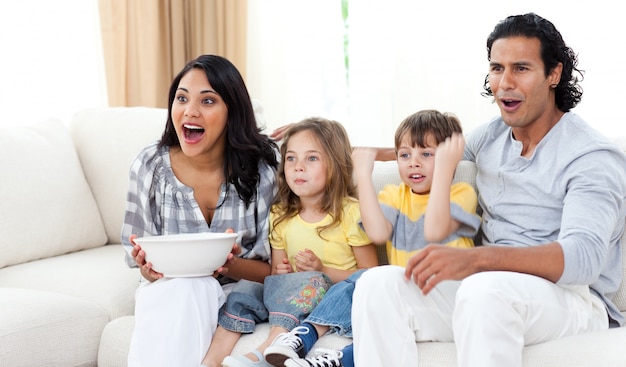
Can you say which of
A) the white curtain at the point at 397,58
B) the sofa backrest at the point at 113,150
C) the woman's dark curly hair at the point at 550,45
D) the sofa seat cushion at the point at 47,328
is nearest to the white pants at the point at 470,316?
the woman's dark curly hair at the point at 550,45

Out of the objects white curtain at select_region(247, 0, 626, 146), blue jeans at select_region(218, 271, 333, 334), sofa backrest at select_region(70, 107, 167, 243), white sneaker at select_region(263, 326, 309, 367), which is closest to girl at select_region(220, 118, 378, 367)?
blue jeans at select_region(218, 271, 333, 334)

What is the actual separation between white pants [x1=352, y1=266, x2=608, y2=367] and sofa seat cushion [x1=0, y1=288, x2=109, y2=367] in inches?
34.5

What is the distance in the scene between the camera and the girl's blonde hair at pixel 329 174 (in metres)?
2.31

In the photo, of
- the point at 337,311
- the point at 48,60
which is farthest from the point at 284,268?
the point at 48,60

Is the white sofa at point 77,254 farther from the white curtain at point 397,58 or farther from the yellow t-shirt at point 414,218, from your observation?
the white curtain at point 397,58

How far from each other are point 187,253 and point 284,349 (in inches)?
14.2

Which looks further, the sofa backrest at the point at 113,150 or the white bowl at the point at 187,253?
the sofa backrest at the point at 113,150

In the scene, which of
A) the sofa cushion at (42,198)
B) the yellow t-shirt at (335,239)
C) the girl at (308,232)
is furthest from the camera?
the sofa cushion at (42,198)

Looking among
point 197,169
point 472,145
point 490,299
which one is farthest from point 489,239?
point 197,169

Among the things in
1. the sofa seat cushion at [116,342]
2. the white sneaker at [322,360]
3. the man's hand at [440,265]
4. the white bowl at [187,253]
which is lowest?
the sofa seat cushion at [116,342]

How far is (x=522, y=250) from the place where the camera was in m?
1.79

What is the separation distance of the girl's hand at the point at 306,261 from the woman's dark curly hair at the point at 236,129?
0.86 ft

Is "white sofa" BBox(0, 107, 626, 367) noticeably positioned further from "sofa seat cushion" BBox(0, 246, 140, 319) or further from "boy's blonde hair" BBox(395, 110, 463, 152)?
"boy's blonde hair" BBox(395, 110, 463, 152)

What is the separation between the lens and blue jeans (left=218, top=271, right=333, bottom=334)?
208 cm
